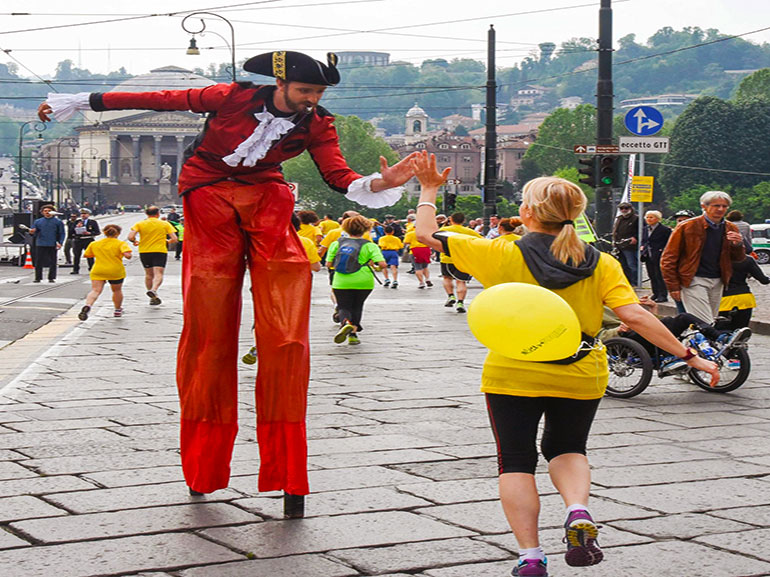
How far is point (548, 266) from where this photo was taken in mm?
4023

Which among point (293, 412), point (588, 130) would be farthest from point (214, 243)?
point (588, 130)

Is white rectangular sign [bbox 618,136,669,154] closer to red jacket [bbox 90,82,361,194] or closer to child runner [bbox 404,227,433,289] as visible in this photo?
child runner [bbox 404,227,433,289]

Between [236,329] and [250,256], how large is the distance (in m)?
0.30

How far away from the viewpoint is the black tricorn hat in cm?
490

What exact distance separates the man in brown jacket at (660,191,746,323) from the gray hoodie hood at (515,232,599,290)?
18.6 ft

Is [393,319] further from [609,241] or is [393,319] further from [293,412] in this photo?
[293,412]

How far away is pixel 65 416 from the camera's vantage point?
7160mm

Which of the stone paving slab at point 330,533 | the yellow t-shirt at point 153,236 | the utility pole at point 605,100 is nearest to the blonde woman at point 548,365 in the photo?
the stone paving slab at point 330,533

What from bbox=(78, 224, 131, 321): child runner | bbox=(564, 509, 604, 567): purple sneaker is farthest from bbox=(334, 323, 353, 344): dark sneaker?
bbox=(564, 509, 604, 567): purple sneaker

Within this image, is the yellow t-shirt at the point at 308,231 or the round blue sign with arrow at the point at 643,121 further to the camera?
the round blue sign with arrow at the point at 643,121

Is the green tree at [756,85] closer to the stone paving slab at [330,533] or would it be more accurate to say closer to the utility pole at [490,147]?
the utility pole at [490,147]

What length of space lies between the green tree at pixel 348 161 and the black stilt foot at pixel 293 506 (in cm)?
9795

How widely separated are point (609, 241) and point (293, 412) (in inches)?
566

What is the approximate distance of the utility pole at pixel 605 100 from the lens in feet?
61.0
